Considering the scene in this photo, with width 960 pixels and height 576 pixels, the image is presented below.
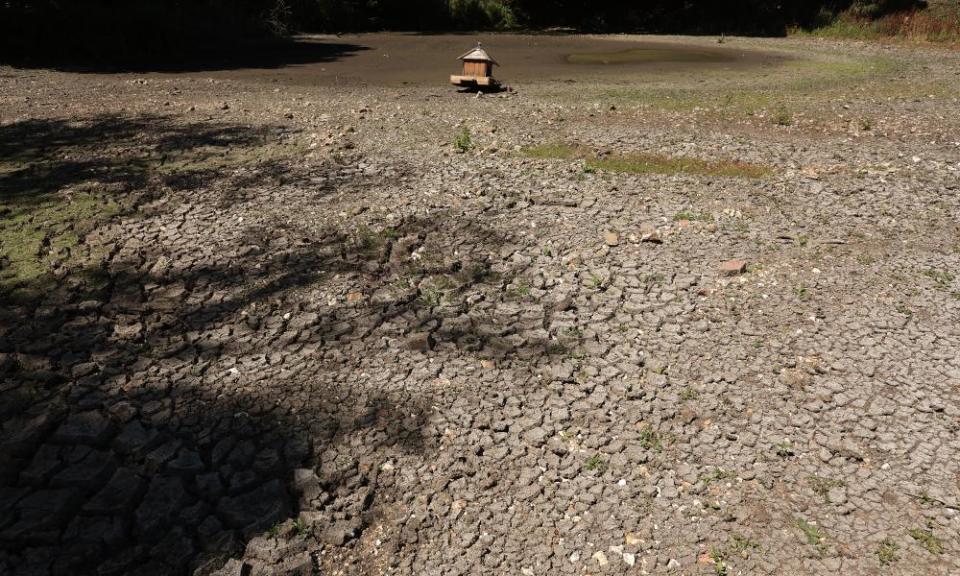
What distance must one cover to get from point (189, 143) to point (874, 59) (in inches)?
617

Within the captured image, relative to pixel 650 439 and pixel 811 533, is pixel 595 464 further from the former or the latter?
pixel 811 533

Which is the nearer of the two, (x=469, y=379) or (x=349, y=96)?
(x=469, y=379)

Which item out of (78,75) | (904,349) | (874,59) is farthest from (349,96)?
(874,59)

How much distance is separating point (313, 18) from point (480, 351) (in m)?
22.4

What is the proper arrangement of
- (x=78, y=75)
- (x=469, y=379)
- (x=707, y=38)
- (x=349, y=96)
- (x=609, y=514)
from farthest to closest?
(x=707, y=38) < (x=78, y=75) < (x=349, y=96) < (x=469, y=379) < (x=609, y=514)

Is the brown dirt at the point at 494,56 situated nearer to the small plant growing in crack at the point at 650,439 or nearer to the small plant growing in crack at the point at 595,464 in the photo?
the small plant growing in crack at the point at 650,439

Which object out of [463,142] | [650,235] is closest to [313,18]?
[463,142]

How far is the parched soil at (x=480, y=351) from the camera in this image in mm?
3482

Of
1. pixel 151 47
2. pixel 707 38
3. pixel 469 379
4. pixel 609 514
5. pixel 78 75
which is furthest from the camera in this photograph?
pixel 707 38

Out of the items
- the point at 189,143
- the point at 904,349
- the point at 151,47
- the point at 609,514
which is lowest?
the point at 609,514

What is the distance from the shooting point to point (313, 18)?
24312 millimetres

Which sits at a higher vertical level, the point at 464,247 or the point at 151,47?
the point at 151,47

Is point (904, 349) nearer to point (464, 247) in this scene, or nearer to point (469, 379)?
point (469, 379)

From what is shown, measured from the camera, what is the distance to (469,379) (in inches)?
182
